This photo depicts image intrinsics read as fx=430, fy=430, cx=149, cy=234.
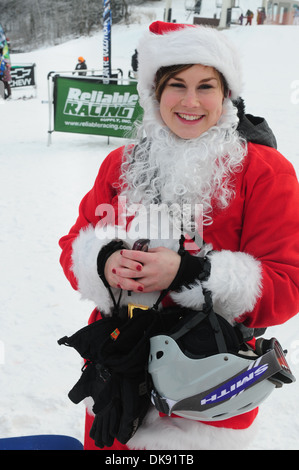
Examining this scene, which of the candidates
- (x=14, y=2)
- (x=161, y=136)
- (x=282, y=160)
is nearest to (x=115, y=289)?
(x=161, y=136)

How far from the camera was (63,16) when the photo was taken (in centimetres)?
3144

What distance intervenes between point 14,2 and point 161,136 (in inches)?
1232

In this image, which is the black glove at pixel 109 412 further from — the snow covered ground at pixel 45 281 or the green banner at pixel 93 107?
the green banner at pixel 93 107

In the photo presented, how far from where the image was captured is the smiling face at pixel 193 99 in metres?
1.17

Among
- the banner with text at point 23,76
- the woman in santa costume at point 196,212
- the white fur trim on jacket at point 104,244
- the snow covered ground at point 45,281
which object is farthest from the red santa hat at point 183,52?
the banner with text at point 23,76

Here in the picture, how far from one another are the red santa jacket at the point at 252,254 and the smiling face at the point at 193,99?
161 mm

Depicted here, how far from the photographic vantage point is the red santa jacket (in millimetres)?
1090

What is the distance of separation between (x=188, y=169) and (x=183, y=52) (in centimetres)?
32

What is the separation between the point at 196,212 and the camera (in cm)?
121

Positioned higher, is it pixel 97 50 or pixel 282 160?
pixel 282 160

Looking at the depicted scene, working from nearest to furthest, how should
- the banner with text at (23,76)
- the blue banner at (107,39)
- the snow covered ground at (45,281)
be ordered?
the snow covered ground at (45,281), the blue banner at (107,39), the banner with text at (23,76)

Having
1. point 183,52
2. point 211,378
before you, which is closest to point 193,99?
point 183,52

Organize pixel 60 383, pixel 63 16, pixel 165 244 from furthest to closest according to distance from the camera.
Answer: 1. pixel 63 16
2. pixel 60 383
3. pixel 165 244
